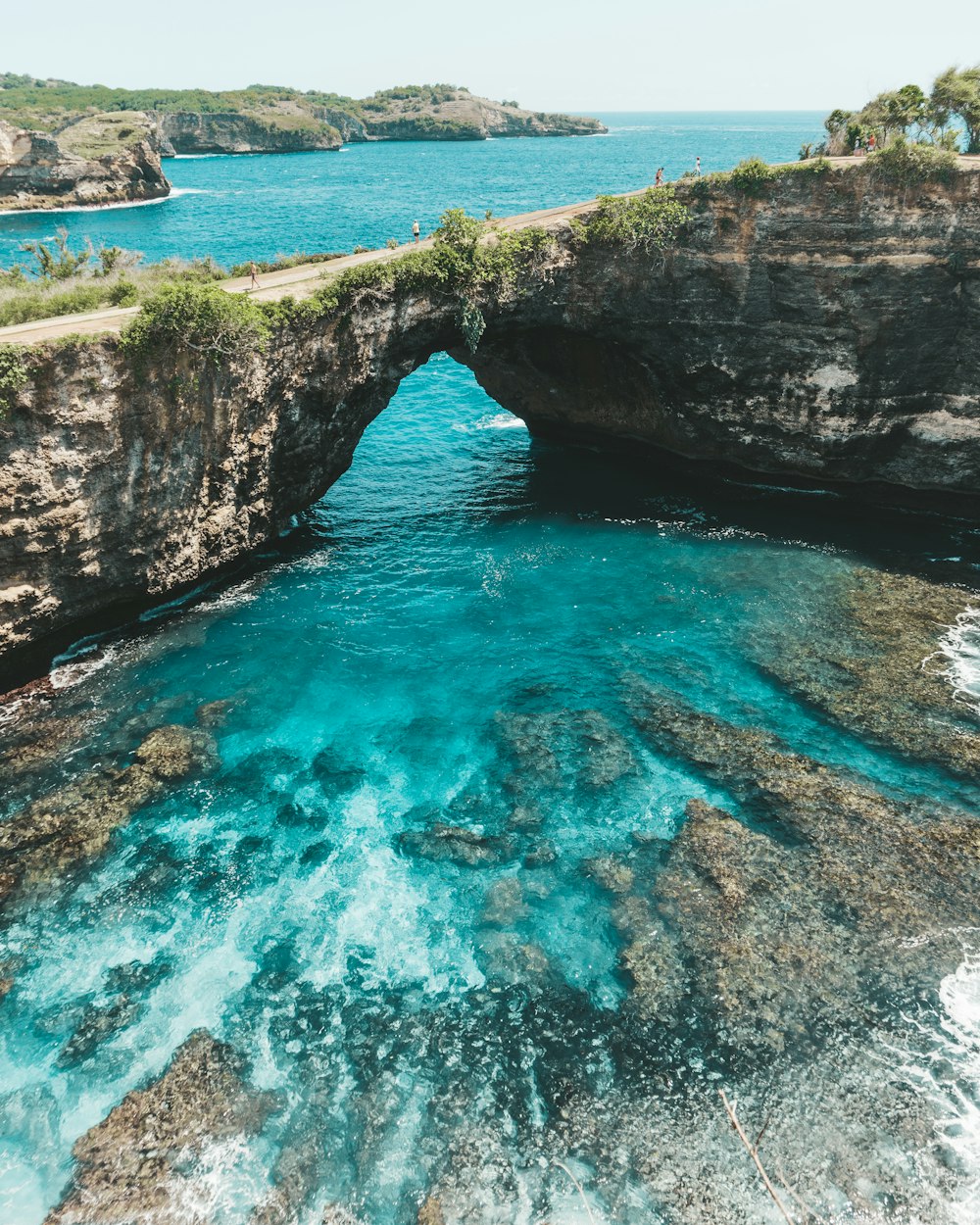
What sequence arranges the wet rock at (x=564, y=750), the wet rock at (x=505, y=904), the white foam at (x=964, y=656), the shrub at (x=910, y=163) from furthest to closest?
the shrub at (x=910, y=163) → the white foam at (x=964, y=656) → the wet rock at (x=564, y=750) → the wet rock at (x=505, y=904)

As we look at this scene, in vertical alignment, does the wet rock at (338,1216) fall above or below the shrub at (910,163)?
below

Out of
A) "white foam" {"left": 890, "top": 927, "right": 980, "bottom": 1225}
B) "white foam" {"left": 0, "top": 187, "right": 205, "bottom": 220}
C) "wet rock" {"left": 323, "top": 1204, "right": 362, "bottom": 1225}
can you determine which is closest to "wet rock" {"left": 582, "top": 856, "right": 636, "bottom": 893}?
"white foam" {"left": 890, "top": 927, "right": 980, "bottom": 1225}

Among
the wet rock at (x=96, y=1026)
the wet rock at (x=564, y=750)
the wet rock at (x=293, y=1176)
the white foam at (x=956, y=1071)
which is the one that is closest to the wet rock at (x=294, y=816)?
the wet rock at (x=96, y=1026)

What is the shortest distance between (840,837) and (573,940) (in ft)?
25.5

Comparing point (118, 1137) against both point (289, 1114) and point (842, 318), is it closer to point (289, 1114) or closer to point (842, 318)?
point (289, 1114)

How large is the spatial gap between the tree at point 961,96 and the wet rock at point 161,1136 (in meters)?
42.2

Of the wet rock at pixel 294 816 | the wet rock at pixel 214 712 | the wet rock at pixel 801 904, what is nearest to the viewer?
the wet rock at pixel 801 904

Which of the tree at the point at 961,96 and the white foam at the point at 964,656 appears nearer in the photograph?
the white foam at the point at 964,656

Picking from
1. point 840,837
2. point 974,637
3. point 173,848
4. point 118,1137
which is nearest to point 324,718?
point 173,848

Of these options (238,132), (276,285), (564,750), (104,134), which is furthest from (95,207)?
(564,750)

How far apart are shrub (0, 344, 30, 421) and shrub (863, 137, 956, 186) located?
3133cm

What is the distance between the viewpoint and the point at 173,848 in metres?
20.7

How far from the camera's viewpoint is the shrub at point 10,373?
21969 mm

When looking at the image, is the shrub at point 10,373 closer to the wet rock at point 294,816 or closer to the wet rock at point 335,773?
the wet rock at point 335,773
